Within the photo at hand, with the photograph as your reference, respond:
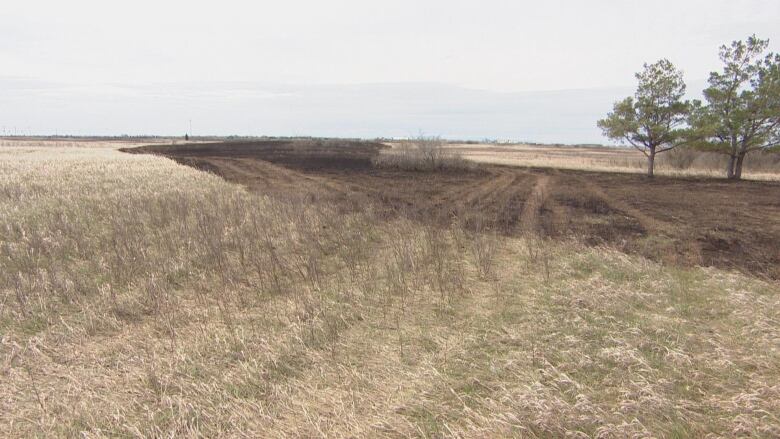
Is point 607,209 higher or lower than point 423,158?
lower

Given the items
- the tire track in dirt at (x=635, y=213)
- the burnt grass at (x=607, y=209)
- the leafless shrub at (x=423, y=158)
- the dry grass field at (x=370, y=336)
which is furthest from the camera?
the leafless shrub at (x=423, y=158)

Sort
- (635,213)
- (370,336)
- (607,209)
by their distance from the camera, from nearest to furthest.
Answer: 1. (370,336)
2. (635,213)
3. (607,209)

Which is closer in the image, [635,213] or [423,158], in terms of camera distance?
[635,213]

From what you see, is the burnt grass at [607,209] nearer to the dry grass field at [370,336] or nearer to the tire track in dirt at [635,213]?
the tire track in dirt at [635,213]

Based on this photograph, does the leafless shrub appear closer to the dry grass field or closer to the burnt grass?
the burnt grass

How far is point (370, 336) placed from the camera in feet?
18.3

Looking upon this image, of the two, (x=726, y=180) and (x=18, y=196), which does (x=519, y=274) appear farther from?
(x=726, y=180)

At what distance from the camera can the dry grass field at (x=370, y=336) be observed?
12.2ft

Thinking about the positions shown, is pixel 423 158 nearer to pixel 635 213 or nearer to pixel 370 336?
pixel 635 213

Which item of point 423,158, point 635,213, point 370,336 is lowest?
point 370,336

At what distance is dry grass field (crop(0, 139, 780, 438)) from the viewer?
146 inches

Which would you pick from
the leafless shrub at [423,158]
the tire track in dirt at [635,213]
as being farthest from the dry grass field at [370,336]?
the leafless shrub at [423,158]

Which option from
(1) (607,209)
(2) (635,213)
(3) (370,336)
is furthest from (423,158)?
(3) (370,336)

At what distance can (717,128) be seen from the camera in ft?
100
